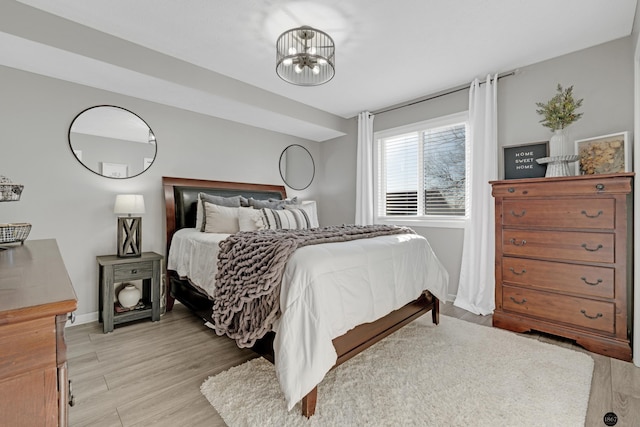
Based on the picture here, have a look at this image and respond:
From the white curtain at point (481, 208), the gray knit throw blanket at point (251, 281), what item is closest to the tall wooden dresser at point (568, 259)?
the white curtain at point (481, 208)

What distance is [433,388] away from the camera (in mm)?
1771

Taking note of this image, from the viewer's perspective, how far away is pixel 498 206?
2.70m

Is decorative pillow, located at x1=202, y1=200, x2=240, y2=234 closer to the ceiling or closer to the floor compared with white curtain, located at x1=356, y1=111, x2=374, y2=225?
closer to the floor

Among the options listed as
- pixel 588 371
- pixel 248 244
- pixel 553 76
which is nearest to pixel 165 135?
pixel 248 244

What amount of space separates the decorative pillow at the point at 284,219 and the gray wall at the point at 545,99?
1574mm

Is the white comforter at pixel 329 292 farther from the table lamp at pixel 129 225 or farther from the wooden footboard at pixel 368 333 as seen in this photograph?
the table lamp at pixel 129 225

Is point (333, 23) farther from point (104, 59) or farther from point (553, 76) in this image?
point (553, 76)

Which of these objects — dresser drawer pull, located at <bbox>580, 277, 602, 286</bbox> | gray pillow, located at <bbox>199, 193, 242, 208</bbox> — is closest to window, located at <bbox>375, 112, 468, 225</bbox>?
dresser drawer pull, located at <bbox>580, 277, 602, 286</bbox>

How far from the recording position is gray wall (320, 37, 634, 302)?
2492mm

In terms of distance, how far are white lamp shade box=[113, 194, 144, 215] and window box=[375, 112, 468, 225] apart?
289 cm

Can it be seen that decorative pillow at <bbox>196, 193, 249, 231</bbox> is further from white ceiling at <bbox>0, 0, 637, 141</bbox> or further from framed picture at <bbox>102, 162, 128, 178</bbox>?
white ceiling at <bbox>0, 0, 637, 141</bbox>

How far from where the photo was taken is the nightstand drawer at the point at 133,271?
2637 millimetres

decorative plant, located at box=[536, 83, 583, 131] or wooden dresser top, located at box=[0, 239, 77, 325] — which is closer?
wooden dresser top, located at box=[0, 239, 77, 325]

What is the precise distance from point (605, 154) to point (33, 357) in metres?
3.50
